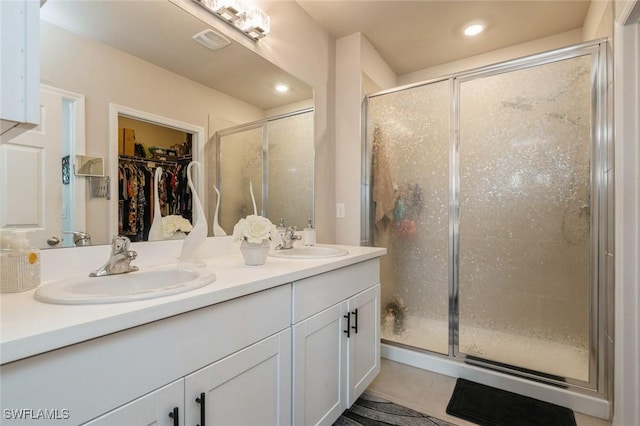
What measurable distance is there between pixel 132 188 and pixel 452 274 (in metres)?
1.92

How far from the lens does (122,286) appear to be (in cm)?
97

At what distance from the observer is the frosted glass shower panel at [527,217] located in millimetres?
1676

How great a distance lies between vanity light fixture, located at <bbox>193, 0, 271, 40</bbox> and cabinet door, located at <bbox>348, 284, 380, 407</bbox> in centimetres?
152

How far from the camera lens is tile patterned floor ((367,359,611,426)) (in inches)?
61.4

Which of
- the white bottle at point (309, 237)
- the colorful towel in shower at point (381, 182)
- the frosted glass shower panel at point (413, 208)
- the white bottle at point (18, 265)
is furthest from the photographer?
the colorful towel in shower at point (381, 182)

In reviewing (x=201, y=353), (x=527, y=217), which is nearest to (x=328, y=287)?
(x=201, y=353)

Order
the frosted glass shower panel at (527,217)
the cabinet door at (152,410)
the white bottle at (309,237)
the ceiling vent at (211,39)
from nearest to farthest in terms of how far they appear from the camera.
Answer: the cabinet door at (152,410)
the ceiling vent at (211,39)
the frosted glass shower panel at (527,217)
the white bottle at (309,237)

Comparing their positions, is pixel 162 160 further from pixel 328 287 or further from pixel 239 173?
pixel 328 287

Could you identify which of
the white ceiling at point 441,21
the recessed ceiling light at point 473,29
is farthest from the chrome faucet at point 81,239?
the recessed ceiling light at point 473,29

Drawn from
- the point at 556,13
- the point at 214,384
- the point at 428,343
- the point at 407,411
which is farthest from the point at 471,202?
the point at 214,384

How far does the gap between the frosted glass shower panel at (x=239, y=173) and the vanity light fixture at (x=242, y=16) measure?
52 cm

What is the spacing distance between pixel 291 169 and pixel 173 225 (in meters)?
0.86

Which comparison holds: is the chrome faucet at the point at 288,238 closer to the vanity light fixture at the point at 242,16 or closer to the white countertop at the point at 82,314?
the white countertop at the point at 82,314

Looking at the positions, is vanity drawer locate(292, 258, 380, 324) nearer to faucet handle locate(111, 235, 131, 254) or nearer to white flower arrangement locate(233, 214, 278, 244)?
white flower arrangement locate(233, 214, 278, 244)
